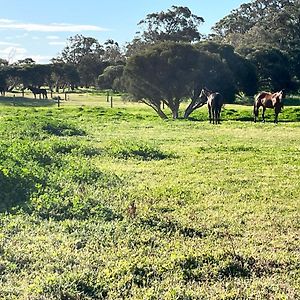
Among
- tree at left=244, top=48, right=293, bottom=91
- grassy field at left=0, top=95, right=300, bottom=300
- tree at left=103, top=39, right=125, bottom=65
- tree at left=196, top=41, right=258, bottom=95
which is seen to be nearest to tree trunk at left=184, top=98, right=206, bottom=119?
tree at left=196, top=41, right=258, bottom=95

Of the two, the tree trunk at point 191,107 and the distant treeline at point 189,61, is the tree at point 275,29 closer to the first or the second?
the distant treeline at point 189,61

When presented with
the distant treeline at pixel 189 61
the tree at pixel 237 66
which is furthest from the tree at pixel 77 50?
the tree at pixel 237 66

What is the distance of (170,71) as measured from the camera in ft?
109

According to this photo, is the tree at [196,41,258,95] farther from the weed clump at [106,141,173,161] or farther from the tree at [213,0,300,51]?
the weed clump at [106,141,173,161]

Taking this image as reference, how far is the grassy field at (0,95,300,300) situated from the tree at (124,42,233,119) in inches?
756

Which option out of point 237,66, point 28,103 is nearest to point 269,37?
point 237,66

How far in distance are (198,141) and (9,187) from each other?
10.2 meters

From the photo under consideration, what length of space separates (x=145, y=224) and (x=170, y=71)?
26496 millimetres

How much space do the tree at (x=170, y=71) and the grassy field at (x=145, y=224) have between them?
63.0ft

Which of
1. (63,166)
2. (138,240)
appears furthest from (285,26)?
(138,240)

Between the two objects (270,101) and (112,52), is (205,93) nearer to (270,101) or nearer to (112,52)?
(270,101)

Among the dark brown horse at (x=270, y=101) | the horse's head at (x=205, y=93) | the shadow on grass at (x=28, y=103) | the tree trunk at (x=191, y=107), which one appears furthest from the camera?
the shadow on grass at (x=28, y=103)

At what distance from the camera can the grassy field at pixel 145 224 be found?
5.33 metres

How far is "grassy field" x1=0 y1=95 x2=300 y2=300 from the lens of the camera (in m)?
5.33
